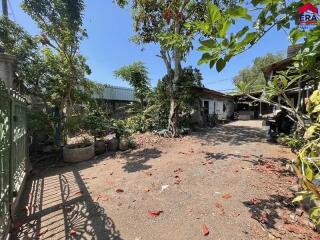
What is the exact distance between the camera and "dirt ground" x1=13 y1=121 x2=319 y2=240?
114 inches

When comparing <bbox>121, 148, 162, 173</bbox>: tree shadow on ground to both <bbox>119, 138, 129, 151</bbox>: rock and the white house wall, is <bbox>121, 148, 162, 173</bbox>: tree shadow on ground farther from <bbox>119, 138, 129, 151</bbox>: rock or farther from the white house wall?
the white house wall

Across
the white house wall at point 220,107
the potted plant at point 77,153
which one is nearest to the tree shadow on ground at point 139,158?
the potted plant at point 77,153

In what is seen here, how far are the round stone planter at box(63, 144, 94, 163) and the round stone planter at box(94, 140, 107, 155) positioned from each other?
0.43 meters

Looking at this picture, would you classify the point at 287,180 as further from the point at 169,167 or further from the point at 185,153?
the point at 185,153

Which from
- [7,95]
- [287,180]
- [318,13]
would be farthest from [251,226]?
[7,95]

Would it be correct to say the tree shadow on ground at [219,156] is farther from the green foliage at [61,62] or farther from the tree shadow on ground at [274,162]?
the green foliage at [61,62]

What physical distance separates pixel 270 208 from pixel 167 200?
1.72m

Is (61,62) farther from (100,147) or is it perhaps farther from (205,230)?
(205,230)

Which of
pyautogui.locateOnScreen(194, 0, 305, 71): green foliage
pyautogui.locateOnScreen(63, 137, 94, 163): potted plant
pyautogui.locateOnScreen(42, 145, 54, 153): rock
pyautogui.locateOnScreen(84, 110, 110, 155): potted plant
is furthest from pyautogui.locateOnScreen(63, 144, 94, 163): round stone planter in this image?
pyautogui.locateOnScreen(194, 0, 305, 71): green foliage

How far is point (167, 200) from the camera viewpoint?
12.3 feet

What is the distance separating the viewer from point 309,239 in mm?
2564

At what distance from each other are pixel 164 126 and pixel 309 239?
8.66 metres

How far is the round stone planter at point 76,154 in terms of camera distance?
6.63 m

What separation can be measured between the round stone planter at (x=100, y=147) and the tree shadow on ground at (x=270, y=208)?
5.41 metres
